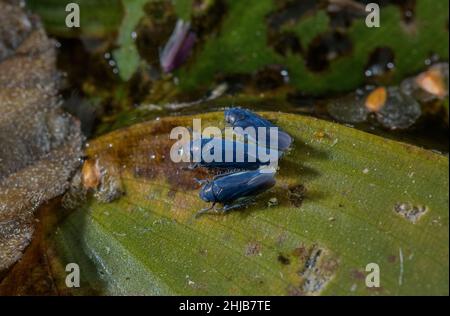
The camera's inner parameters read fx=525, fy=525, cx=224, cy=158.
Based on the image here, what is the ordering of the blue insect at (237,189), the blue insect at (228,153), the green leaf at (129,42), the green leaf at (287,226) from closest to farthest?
1. the green leaf at (287,226)
2. the blue insect at (237,189)
3. the blue insect at (228,153)
4. the green leaf at (129,42)

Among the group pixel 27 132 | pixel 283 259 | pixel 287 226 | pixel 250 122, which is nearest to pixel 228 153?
pixel 250 122

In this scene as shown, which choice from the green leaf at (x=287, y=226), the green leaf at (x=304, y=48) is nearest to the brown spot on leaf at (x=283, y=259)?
the green leaf at (x=287, y=226)

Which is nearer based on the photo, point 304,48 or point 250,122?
point 250,122

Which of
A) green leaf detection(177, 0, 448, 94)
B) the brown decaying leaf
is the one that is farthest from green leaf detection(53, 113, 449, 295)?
green leaf detection(177, 0, 448, 94)

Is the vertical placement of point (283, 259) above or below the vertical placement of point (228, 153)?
below

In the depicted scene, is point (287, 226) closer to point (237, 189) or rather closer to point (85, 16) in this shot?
point (237, 189)

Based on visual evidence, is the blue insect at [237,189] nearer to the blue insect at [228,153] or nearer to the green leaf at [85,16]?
the blue insect at [228,153]

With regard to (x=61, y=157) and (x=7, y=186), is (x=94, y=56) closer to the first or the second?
(x=61, y=157)
